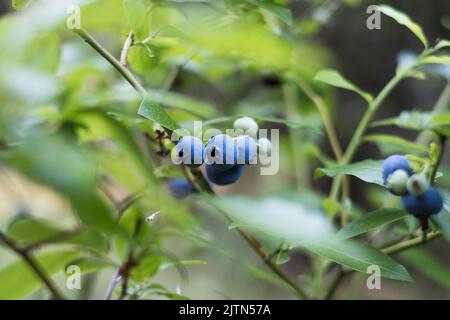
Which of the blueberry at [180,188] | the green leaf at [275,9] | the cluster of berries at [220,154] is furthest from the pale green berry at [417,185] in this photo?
the blueberry at [180,188]

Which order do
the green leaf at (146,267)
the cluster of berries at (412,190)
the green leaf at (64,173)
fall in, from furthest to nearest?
the green leaf at (146,267) < the cluster of berries at (412,190) < the green leaf at (64,173)

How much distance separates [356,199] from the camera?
3270 mm

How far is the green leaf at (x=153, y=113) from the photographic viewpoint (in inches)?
22.3

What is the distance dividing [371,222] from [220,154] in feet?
0.63

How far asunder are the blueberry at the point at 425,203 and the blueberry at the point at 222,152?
177mm

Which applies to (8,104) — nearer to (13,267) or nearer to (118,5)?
(118,5)

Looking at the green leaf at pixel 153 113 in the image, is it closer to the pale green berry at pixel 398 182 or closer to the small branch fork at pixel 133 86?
the small branch fork at pixel 133 86

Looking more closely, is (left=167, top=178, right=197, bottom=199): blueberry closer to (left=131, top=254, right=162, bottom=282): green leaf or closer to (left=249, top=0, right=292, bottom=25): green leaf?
(left=131, top=254, right=162, bottom=282): green leaf

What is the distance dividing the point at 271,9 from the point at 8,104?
0.40 metres

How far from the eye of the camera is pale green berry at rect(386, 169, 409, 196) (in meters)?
0.57

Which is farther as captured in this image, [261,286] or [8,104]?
[261,286]

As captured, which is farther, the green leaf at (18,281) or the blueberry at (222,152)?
the green leaf at (18,281)
